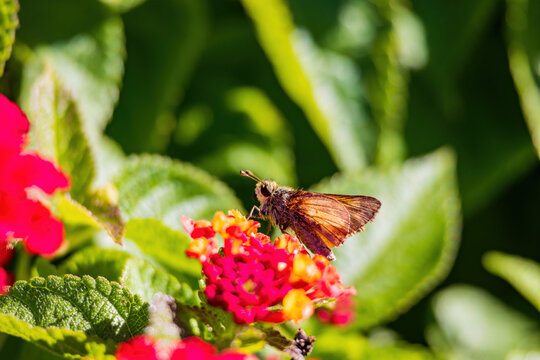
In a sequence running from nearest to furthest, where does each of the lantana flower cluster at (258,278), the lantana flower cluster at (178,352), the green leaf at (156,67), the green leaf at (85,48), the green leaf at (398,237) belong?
the lantana flower cluster at (178,352)
the lantana flower cluster at (258,278)
the green leaf at (398,237)
the green leaf at (85,48)
the green leaf at (156,67)

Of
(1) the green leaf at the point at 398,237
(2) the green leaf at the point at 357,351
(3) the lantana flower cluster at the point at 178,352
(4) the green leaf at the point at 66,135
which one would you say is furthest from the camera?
(1) the green leaf at the point at 398,237

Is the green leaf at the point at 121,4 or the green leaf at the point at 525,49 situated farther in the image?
the green leaf at the point at 525,49

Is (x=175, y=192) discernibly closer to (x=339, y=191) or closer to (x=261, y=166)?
(x=339, y=191)

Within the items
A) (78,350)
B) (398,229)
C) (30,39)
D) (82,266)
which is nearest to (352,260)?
(398,229)

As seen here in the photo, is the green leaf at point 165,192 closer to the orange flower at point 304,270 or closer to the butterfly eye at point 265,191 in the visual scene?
the butterfly eye at point 265,191

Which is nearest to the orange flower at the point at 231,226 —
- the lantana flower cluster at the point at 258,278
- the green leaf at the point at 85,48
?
the lantana flower cluster at the point at 258,278

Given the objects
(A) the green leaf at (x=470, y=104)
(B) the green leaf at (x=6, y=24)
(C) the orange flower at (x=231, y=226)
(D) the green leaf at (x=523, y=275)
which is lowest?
(C) the orange flower at (x=231, y=226)

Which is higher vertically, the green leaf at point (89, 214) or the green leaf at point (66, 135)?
the green leaf at point (66, 135)
